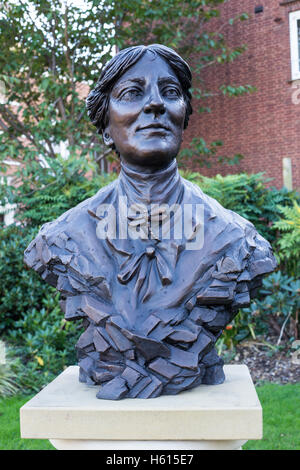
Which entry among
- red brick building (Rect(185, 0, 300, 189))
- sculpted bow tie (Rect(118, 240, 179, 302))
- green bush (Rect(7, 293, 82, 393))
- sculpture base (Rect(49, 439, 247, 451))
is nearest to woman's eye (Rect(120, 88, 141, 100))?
sculpted bow tie (Rect(118, 240, 179, 302))

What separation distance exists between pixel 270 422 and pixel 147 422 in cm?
241

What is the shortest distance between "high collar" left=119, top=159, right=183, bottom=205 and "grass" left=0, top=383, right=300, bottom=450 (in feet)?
7.58

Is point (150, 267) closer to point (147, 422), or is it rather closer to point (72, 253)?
point (72, 253)

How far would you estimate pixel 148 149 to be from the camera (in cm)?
227

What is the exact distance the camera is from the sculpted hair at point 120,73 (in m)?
2.33

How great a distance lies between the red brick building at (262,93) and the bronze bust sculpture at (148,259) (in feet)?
27.8

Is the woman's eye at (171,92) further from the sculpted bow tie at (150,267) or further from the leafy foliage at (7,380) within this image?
the leafy foliage at (7,380)

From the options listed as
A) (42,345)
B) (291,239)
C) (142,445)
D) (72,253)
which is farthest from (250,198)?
(142,445)

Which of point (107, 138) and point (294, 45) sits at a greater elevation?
point (294, 45)

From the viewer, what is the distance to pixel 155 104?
223cm

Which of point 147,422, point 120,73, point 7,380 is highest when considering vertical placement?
point 120,73

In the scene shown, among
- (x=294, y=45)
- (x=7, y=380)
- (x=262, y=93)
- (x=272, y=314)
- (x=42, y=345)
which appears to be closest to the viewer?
(x=7, y=380)

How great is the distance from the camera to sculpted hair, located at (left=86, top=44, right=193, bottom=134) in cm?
233

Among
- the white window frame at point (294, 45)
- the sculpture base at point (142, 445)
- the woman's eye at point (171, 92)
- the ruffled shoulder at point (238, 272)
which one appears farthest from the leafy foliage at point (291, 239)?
the white window frame at point (294, 45)
